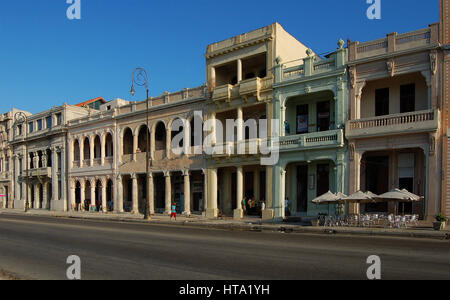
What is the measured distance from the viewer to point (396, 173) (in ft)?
71.1

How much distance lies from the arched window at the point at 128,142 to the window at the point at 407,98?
1018 inches

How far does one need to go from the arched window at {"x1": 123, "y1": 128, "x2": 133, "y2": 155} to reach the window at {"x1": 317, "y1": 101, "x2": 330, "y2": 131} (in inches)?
809

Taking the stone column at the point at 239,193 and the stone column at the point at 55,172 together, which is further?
the stone column at the point at 55,172

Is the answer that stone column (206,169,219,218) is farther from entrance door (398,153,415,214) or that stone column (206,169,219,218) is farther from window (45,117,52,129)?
window (45,117,52,129)

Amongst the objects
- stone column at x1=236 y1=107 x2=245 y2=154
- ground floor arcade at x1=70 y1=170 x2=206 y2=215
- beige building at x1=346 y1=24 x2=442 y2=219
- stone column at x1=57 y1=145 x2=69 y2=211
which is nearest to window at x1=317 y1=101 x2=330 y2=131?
beige building at x1=346 y1=24 x2=442 y2=219

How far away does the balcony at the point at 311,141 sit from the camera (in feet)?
72.8

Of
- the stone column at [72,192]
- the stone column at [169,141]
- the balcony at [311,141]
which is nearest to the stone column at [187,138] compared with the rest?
the stone column at [169,141]

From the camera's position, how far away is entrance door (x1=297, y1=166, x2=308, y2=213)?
Result: 25.4 meters

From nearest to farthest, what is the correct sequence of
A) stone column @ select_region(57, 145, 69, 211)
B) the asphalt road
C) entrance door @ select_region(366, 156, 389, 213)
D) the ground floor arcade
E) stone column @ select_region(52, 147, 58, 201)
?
the asphalt road
entrance door @ select_region(366, 156, 389, 213)
the ground floor arcade
stone column @ select_region(57, 145, 69, 211)
stone column @ select_region(52, 147, 58, 201)

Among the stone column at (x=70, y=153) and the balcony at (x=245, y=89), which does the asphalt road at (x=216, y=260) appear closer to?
the balcony at (x=245, y=89)

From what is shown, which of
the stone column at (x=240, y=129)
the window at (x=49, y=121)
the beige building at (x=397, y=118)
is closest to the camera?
the beige building at (x=397, y=118)

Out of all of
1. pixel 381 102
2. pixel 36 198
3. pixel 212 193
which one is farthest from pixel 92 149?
pixel 381 102

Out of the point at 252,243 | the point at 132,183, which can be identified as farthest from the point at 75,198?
the point at 252,243
